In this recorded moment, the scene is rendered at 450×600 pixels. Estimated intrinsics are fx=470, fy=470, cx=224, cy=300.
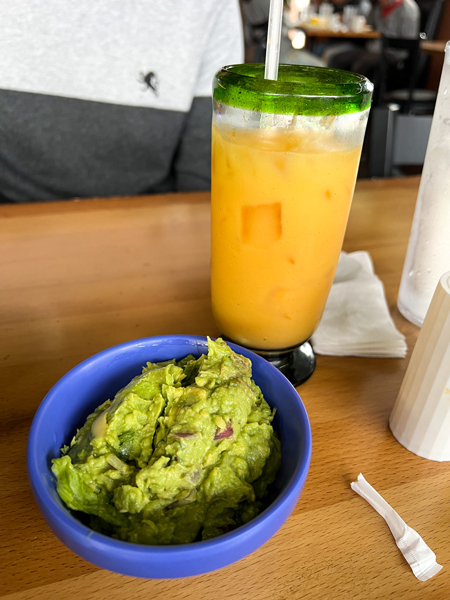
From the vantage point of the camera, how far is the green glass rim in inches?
20.0

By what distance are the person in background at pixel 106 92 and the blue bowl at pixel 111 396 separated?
3.82 feet

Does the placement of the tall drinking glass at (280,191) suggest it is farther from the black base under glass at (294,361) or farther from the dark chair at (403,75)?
the dark chair at (403,75)

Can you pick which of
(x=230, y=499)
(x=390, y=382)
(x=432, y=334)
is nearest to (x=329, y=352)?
(x=390, y=382)

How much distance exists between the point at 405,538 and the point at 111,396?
37 centimetres

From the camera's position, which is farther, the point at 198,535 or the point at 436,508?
the point at 436,508

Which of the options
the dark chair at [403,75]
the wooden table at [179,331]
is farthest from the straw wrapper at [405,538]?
the dark chair at [403,75]

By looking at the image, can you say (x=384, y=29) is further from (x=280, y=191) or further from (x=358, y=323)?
(x=280, y=191)

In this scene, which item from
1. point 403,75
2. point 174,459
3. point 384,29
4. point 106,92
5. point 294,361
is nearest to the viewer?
point 174,459

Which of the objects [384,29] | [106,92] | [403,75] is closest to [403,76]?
[403,75]

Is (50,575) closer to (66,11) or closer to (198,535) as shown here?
(198,535)

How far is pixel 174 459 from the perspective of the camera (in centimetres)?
44

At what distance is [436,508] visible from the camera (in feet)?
1.81

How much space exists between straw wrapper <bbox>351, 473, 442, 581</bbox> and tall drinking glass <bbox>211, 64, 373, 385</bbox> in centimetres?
22

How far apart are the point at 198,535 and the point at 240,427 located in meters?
0.11
